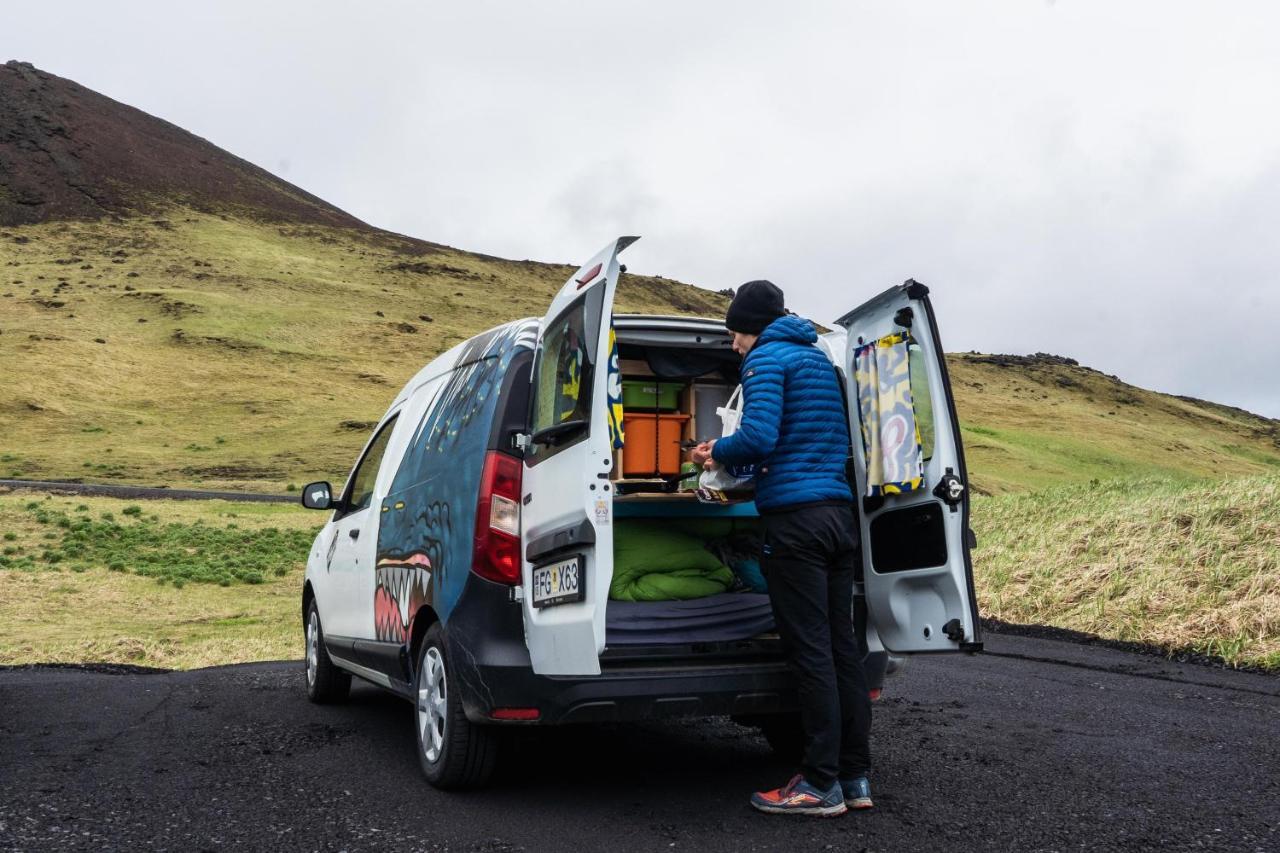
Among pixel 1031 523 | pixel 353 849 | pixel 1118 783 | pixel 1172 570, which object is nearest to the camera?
pixel 353 849

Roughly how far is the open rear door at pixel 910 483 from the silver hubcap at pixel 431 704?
2.02 m

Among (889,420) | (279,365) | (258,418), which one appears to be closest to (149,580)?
(889,420)

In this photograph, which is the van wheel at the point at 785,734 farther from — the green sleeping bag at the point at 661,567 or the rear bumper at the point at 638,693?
the rear bumper at the point at 638,693

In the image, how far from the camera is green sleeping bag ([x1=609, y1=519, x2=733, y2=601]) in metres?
5.41

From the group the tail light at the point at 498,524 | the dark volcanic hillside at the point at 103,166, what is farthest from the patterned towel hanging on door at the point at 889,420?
the dark volcanic hillside at the point at 103,166

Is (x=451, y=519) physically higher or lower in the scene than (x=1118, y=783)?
higher

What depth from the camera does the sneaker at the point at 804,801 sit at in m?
4.75

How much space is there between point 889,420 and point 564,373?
1.46 m

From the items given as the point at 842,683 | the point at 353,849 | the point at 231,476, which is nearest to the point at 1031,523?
the point at 842,683

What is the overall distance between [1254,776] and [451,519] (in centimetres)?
387

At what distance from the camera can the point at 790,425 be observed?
497 centimetres

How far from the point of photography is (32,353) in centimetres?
5500

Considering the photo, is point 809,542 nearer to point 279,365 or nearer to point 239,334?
point 279,365

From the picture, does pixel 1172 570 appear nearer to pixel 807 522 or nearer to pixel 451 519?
pixel 807 522
